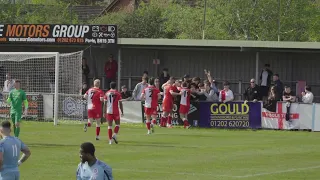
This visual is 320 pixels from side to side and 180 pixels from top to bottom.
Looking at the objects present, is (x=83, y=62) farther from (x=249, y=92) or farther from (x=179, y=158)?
(x=179, y=158)

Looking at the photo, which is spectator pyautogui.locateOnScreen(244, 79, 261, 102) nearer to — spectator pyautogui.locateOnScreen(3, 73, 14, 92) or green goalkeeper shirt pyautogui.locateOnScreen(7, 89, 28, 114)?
spectator pyautogui.locateOnScreen(3, 73, 14, 92)

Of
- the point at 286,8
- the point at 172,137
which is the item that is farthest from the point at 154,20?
the point at 172,137

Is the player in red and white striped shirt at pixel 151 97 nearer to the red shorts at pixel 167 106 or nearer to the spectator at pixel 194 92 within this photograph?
the red shorts at pixel 167 106

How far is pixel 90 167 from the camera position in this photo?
12.0 metres

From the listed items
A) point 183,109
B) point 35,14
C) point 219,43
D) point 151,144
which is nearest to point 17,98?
point 151,144

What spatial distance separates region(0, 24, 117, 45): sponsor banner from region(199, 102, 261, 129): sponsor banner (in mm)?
6555

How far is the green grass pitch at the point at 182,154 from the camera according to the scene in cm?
2048

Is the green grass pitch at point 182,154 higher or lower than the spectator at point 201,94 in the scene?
lower

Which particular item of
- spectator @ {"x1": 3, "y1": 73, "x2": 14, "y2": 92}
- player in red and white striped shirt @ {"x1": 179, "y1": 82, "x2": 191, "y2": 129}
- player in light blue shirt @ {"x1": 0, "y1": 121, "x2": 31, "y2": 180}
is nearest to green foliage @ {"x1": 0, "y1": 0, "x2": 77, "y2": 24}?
spectator @ {"x1": 3, "y1": 73, "x2": 14, "y2": 92}

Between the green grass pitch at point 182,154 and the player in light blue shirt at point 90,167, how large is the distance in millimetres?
7305

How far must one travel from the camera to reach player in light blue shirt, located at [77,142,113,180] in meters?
11.9

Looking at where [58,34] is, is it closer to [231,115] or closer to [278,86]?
[231,115]

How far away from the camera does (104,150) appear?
25984mm

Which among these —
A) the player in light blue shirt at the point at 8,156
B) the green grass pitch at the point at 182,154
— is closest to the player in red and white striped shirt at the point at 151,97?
the green grass pitch at the point at 182,154
